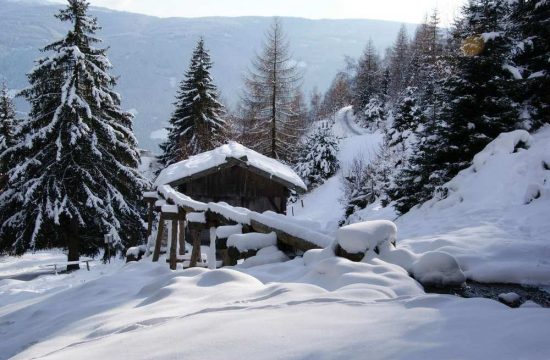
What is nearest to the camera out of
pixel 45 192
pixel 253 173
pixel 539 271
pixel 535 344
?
pixel 535 344

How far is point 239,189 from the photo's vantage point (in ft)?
58.5

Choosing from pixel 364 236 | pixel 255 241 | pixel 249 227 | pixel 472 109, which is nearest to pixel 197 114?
pixel 472 109

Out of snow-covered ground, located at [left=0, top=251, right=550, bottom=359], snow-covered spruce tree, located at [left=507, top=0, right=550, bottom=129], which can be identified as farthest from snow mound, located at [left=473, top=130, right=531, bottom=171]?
snow-covered ground, located at [left=0, top=251, right=550, bottom=359]

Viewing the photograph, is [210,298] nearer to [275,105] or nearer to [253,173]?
[253,173]

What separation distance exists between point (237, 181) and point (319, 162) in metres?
18.0

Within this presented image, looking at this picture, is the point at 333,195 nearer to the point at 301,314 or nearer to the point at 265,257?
the point at 265,257

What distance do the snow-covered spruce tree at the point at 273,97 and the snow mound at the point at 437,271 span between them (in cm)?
2810

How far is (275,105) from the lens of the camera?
3288 cm

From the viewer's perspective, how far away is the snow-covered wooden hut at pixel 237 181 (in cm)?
1689

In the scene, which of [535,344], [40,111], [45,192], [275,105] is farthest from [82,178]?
[535,344]

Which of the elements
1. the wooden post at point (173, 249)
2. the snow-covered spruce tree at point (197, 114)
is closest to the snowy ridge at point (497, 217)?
the wooden post at point (173, 249)

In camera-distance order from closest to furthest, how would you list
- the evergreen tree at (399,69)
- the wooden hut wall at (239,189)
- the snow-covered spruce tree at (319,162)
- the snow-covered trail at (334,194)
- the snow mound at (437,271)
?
1. the snow mound at (437,271)
2. the wooden hut wall at (239,189)
3. the snow-covered trail at (334,194)
4. the snow-covered spruce tree at (319,162)
5. the evergreen tree at (399,69)

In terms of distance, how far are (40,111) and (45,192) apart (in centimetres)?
412

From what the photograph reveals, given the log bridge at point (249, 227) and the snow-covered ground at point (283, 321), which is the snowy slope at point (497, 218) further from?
the snow-covered ground at point (283, 321)
